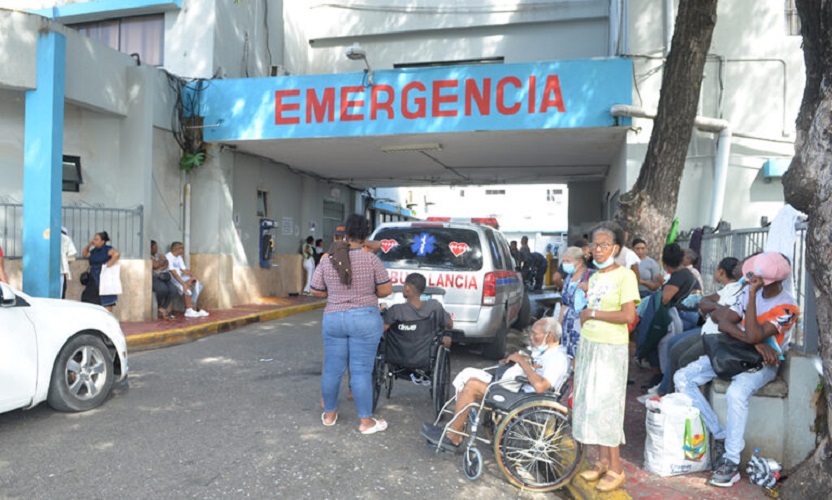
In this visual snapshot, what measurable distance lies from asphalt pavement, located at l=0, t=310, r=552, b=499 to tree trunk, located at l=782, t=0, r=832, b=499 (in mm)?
1770

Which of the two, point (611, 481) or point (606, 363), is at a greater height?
point (606, 363)

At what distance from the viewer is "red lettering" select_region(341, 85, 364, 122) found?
11.4m

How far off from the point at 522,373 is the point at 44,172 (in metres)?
8.06

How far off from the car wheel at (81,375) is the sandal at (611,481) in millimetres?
4462

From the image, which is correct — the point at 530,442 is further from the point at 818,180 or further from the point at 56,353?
the point at 56,353

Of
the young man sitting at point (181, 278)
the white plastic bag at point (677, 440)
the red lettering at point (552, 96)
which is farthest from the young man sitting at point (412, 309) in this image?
the young man sitting at point (181, 278)

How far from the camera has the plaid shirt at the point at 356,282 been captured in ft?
16.1

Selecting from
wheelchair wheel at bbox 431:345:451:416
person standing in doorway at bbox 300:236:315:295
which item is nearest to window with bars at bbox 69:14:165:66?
person standing in doorway at bbox 300:236:315:295

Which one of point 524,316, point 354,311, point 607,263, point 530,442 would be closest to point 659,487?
point 530,442

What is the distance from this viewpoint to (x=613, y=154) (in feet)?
43.1

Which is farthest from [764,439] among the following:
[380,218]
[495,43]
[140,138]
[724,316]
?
[380,218]

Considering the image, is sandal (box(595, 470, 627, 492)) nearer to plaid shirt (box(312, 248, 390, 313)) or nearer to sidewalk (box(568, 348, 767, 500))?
sidewalk (box(568, 348, 767, 500))

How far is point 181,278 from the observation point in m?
11.6

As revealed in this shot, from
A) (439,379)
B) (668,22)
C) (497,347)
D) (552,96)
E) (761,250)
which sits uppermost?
(668,22)
